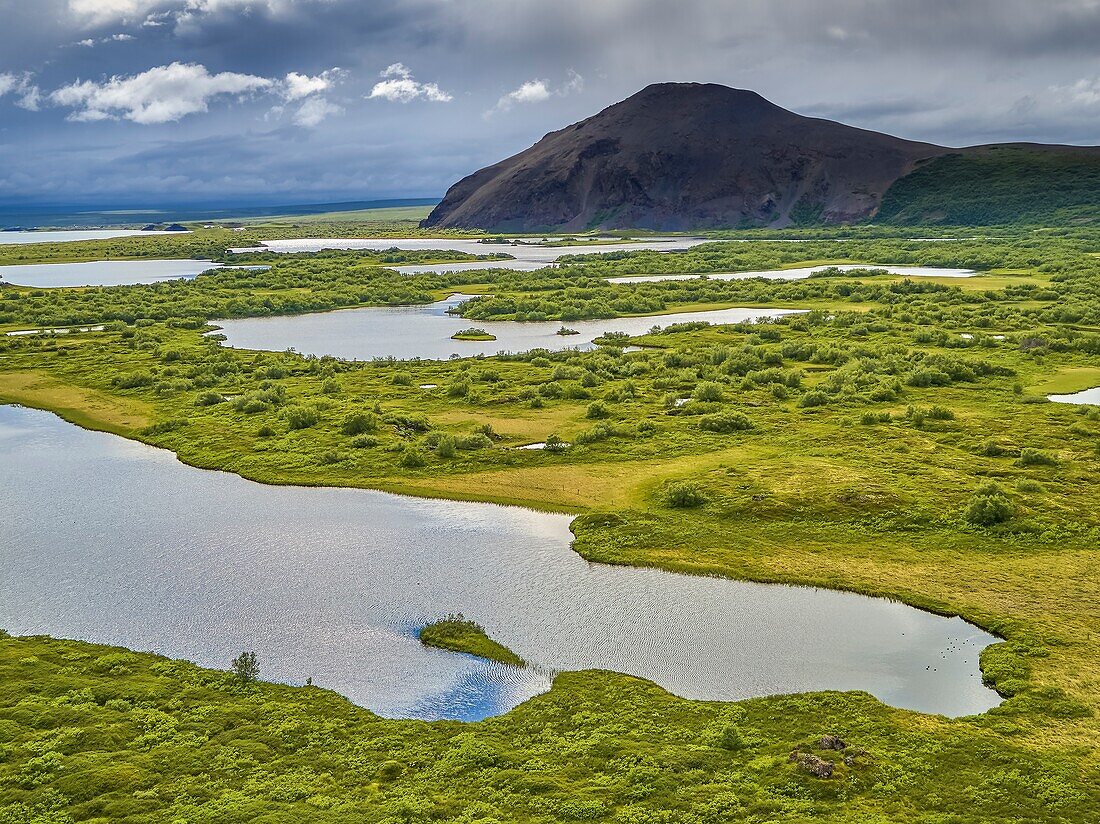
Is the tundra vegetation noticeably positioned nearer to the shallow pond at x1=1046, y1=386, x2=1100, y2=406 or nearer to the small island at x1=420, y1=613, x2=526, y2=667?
the shallow pond at x1=1046, y1=386, x2=1100, y2=406

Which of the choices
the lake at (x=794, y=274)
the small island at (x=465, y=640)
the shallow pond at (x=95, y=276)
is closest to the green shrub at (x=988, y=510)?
the small island at (x=465, y=640)

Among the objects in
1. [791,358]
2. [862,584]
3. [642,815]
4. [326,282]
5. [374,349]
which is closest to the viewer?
[642,815]

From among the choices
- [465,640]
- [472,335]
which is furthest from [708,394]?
[472,335]

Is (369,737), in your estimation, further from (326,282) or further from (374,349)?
(326,282)

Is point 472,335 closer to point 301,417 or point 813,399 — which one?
point 301,417

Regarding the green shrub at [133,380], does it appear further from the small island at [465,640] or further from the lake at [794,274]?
the lake at [794,274]

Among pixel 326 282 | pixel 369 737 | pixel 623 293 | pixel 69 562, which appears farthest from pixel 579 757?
pixel 326 282
